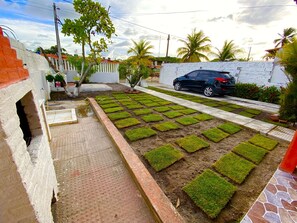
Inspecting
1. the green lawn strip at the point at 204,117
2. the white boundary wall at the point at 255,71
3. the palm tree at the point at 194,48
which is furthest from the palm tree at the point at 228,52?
the green lawn strip at the point at 204,117

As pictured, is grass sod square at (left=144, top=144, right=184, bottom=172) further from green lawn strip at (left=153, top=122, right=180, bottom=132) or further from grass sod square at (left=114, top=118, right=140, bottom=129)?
grass sod square at (left=114, top=118, right=140, bottom=129)

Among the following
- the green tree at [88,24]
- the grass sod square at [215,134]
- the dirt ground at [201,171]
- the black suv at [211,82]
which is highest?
the green tree at [88,24]

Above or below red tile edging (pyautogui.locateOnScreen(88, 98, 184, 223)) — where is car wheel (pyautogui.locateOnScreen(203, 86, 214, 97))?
above

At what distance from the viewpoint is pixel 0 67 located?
3.13ft

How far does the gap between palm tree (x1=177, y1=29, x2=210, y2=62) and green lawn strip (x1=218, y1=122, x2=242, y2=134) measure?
1448cm

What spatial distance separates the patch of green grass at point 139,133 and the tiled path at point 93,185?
0.51 m

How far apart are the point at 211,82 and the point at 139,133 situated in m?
7.05

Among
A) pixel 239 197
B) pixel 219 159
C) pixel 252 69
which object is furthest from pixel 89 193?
pixel 252 69

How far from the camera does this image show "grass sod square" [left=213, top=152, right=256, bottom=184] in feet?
7.63

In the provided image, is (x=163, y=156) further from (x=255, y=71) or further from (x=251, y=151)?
(x=255, y=71)

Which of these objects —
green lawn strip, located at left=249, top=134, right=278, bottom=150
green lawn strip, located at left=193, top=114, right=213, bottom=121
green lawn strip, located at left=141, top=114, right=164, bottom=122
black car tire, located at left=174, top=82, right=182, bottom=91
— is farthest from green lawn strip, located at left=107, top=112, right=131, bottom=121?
black car tire, located at left=174, top=82, right=182, bottom=91

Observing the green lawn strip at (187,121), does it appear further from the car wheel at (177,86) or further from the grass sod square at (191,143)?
the car wheel at (177,86)

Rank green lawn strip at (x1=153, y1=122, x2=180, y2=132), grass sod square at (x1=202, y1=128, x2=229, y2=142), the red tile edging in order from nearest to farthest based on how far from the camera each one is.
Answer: the red tile edging
grass sod square at (x1=202, y1=128, x2=229, y2=142)
green lawn strip at (x1=153, y1=122, x2=180, y2=132)

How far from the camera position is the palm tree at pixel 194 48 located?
633 inches
